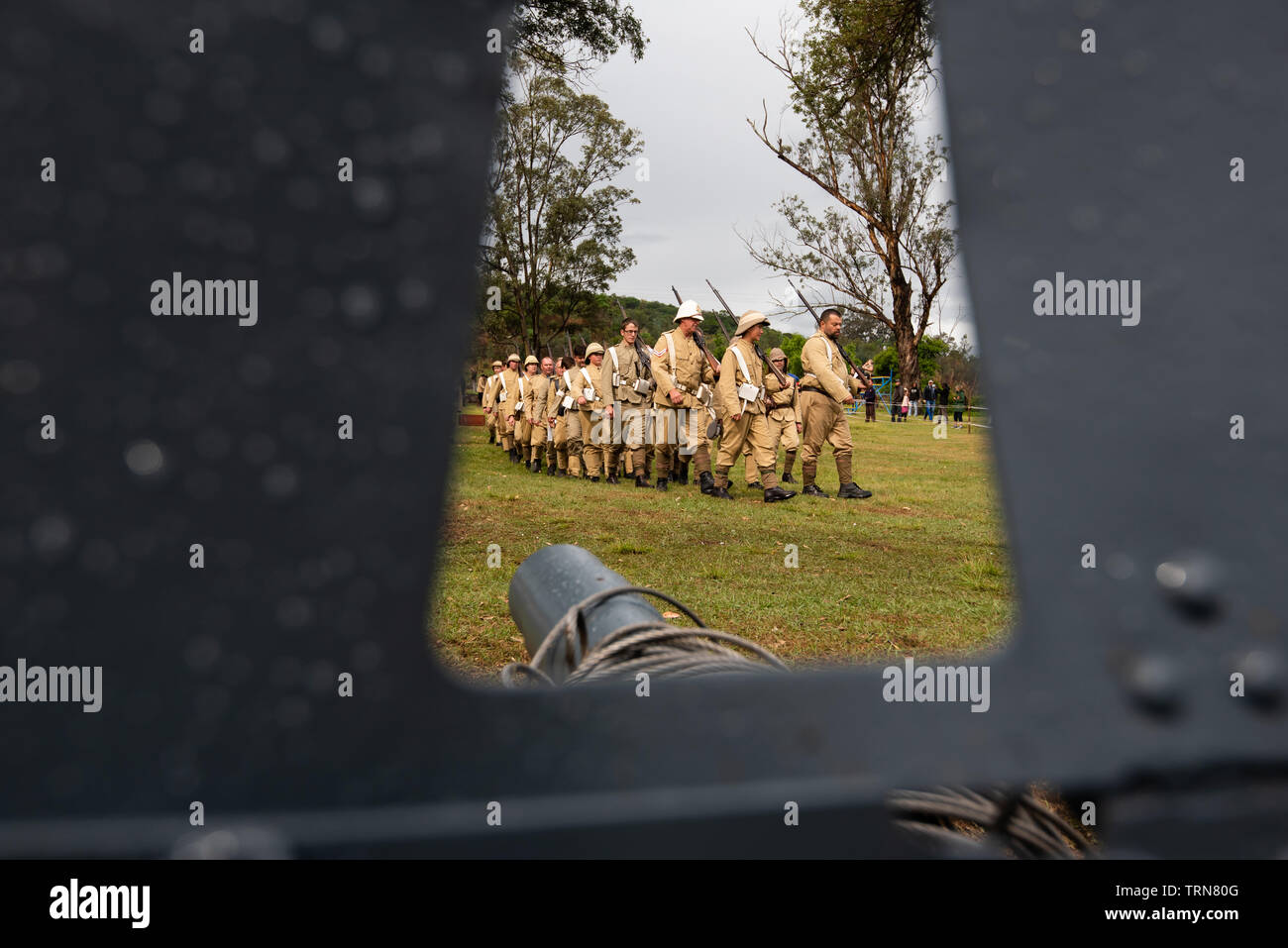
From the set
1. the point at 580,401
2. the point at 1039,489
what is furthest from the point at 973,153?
the point at 580,401

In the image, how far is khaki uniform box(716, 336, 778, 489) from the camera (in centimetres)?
909

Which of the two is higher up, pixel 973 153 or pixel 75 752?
pixel 973 153

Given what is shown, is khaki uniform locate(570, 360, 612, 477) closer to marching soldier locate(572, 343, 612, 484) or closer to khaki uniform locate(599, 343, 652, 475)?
marching soldier locate(572, 343, 612, 484)

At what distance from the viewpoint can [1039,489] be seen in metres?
0.62

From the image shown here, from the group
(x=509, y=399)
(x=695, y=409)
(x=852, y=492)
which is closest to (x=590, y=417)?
(x=695, y=409)

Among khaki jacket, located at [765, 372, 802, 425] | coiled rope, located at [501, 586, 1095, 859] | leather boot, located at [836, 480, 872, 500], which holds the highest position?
khaki jacket, located at [765, 372, 802, 425]

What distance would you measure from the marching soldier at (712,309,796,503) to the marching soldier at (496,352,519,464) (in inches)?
244

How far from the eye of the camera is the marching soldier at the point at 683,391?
10.0 m

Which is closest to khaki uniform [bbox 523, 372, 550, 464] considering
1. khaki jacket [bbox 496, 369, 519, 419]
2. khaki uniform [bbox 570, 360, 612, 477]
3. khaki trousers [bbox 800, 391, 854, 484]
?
khaki uniform [bbox 570, 360, 612, 477]

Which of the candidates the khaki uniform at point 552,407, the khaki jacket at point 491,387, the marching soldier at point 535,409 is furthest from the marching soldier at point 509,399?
the khaki uniform at point 552,407

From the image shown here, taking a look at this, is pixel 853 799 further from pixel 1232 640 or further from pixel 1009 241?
pixel 1009 241

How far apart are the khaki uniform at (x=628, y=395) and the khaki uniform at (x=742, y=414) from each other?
1599 mm

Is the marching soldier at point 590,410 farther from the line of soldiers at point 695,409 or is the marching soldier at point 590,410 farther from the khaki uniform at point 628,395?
the khaki uniform at point 628,395
